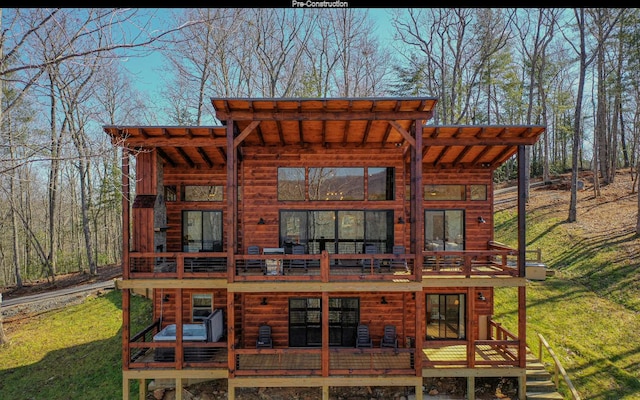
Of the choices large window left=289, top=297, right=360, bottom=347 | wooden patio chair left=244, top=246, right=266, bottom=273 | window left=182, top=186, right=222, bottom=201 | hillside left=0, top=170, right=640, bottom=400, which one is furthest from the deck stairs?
window left=182, top=186, right=222, bottom=201

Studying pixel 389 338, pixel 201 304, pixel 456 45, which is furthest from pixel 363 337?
pixel 456 45

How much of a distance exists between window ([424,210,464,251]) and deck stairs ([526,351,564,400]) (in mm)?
3871

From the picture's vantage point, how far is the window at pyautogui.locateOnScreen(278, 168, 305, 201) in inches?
395

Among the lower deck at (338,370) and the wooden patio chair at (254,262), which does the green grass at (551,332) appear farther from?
the wooden patio chair at (254,262)

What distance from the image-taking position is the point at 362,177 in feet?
33.0

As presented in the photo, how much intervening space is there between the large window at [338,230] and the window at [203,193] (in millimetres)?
2311

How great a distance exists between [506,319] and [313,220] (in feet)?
28.9

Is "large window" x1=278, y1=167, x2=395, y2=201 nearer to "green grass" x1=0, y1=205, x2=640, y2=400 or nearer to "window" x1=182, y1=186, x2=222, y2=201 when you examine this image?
"window" x1=182, y1=186, x2=222, y2=201

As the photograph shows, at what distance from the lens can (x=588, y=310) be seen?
12.1 m

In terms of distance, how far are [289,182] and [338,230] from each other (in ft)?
7.14

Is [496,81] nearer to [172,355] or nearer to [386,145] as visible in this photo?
[386,145]

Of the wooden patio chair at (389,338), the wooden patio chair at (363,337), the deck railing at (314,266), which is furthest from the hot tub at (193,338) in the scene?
the wooden patio chair at (389,338)

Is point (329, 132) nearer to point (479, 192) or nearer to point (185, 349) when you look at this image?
point (479, 192)

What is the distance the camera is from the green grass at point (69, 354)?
33.3ft
